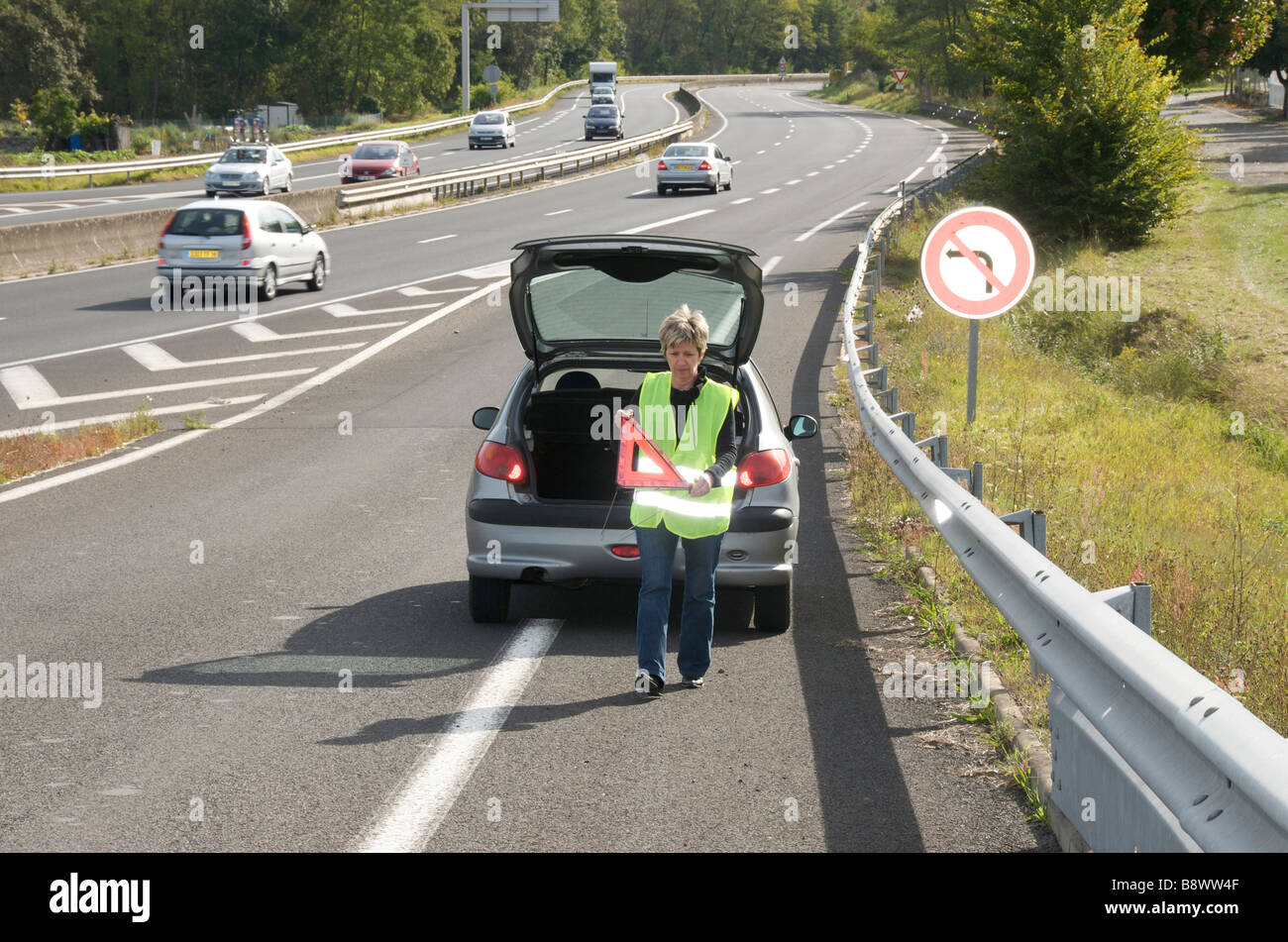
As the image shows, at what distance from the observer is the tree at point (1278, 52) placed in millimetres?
66562

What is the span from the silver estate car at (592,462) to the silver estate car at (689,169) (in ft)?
135

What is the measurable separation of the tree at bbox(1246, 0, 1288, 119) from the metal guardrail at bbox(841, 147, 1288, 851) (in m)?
66.6

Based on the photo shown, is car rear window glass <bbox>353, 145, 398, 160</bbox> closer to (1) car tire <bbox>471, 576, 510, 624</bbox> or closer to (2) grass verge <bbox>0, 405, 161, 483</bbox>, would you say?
(2) grass verge <bbox>0, 405, 161, 483</bbox>

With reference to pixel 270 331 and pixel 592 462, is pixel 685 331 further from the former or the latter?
pixel 270 331

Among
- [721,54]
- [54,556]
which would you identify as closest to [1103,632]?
[54,556]

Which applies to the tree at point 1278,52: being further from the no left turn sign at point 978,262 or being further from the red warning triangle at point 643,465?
the red warning triangle at point 643,465

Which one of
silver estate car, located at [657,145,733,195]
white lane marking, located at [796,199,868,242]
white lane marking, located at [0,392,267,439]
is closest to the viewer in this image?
white lane marking, located at [0,392,267,439]

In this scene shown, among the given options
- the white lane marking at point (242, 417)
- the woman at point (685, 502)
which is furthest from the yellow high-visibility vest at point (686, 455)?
the white lane marking at point (242, 417)

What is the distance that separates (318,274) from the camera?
2748 cm

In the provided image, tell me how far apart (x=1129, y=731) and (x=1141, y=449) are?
11.6 meters

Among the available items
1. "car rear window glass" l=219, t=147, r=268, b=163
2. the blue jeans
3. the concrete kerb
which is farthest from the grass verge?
"car rear window glass" l=219, t=147, r=268, b=163

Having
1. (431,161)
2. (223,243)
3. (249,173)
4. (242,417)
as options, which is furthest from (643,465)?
(431,161)

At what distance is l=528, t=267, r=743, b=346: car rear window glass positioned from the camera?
853 inches
